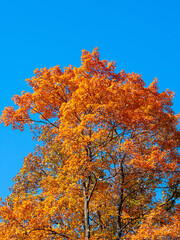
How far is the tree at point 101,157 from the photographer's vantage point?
13.1 metres

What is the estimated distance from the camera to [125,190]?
16.0 meters

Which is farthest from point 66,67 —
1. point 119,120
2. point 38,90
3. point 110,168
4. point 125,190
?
point 125,190

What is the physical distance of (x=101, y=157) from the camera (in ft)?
49.7

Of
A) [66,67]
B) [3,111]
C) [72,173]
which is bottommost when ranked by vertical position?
[72,173]

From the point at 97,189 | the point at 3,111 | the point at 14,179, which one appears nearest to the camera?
the point at 97,189

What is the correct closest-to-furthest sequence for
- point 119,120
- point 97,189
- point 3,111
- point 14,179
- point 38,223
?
point 38,223
point 119,120
point 97,189
point 3,111
point 14,179

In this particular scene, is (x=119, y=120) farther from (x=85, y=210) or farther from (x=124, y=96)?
(x=85, y=210)

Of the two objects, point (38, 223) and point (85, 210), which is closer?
point (38, 223)

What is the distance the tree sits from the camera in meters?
13.1

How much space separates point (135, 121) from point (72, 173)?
4.02 m

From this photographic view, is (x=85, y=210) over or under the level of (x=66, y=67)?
under

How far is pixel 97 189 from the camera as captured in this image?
52.3ft

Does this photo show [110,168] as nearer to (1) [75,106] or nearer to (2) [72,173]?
(2) [72,173]

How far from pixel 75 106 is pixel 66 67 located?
4.13m
